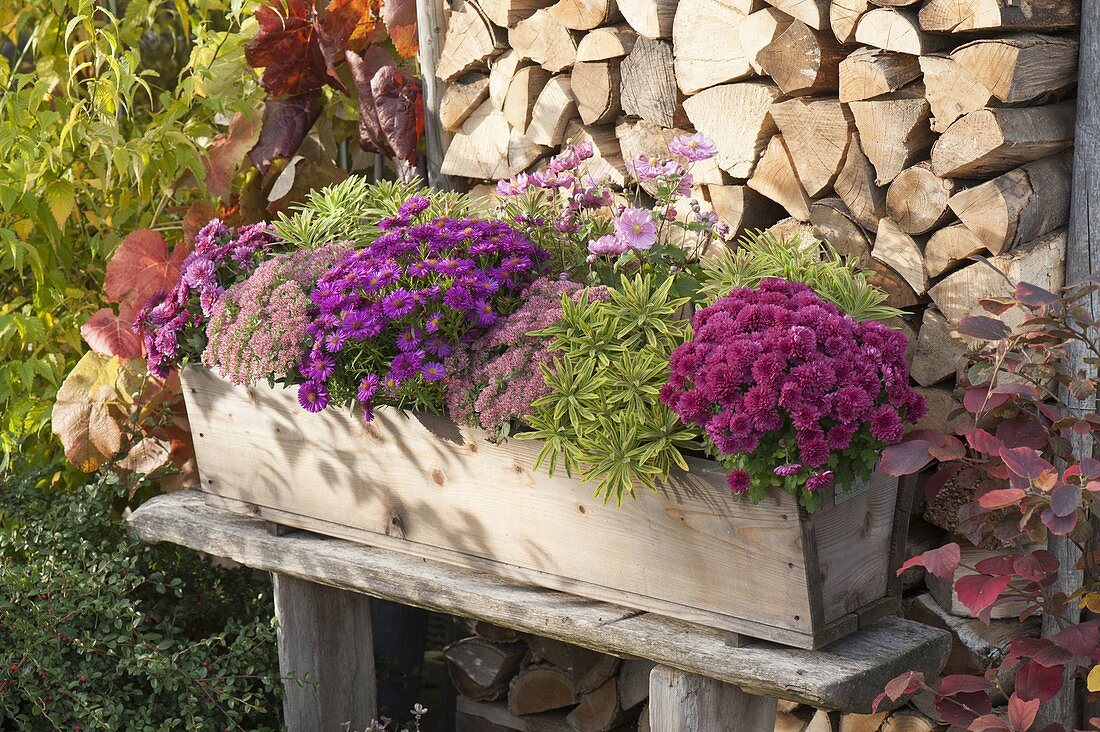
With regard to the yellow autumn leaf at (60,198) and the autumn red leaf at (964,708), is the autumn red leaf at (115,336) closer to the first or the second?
the yellow autumn leaf at (60,198)

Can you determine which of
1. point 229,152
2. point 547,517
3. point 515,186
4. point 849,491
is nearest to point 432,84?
point 229,152

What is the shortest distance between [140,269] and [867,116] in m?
1.65

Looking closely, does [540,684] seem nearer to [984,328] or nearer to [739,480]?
[739,480]

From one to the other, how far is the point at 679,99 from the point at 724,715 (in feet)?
3.76

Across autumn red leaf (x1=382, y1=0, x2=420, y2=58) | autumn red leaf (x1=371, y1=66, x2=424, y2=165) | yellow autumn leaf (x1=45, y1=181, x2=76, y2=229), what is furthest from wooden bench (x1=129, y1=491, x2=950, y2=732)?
autumn red leaf (x1=382, y1=0, x2=420, y2=58)

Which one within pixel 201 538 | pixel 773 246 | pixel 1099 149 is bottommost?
pixel 201 538

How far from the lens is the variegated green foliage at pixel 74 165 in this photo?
8.30 feet

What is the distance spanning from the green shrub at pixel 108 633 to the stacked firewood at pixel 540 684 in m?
0.51

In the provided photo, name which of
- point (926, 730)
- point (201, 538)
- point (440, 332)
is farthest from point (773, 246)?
point (201, 538)

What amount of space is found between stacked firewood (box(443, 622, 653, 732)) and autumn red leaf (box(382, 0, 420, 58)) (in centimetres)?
142

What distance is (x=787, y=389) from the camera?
4.89ft

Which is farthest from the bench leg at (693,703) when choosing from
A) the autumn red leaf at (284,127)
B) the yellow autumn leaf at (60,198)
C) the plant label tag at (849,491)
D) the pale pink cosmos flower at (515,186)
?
the yellow autumn leaf at (60,198)

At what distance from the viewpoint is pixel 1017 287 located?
1555 millimetres

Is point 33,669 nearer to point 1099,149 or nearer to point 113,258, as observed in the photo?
point 113,258
